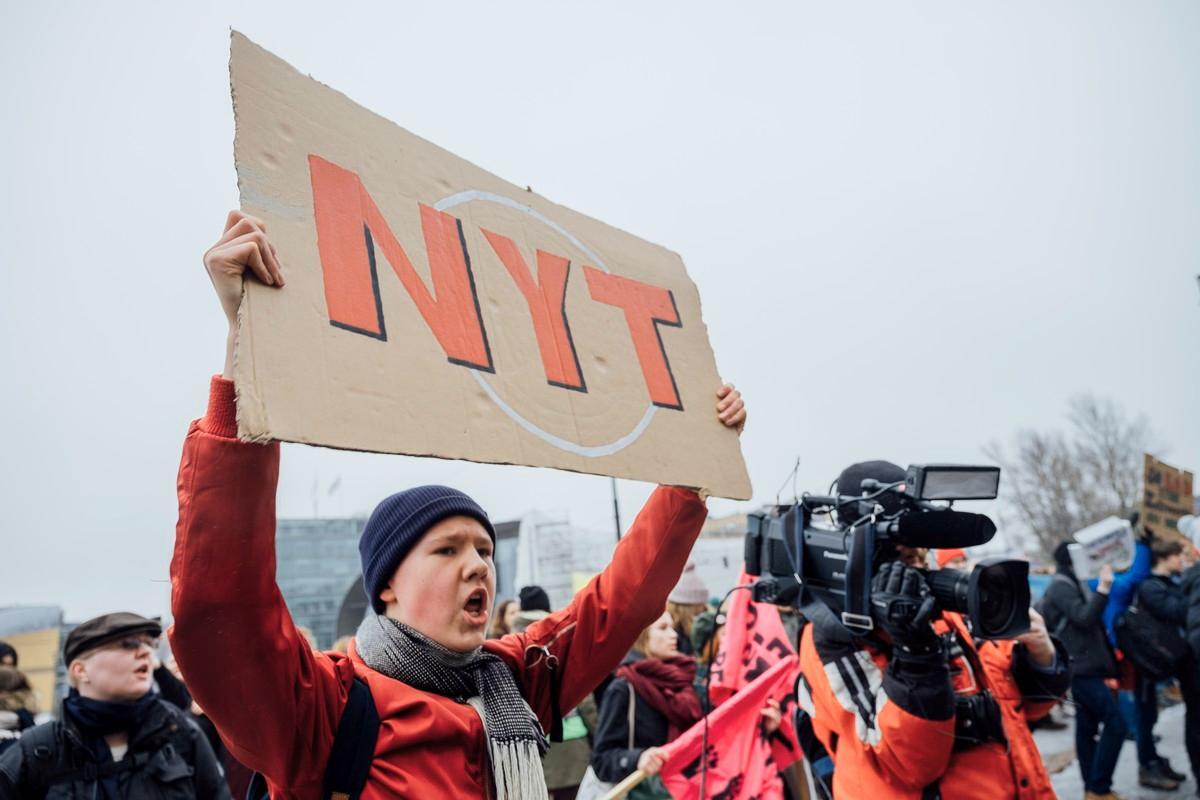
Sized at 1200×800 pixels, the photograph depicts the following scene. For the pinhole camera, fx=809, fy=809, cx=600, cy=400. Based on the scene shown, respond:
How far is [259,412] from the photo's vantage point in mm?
1271

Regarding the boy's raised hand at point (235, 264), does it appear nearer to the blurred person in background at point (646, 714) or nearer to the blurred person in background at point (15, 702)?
the blurred person in background at point (646, 714)

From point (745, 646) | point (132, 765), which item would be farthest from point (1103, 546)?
point (132, 765)

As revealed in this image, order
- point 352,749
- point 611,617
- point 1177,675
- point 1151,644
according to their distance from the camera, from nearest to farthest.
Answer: point 352,749 → point 611,617 → point 1177,675 → point 1151,644

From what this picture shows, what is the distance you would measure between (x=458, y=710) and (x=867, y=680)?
5.10 feet

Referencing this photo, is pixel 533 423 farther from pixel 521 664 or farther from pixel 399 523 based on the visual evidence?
pixel 521 664

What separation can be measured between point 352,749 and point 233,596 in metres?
0.43

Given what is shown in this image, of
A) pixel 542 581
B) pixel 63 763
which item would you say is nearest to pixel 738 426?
pixel 63 763

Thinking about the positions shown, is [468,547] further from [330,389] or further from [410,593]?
[330,389]

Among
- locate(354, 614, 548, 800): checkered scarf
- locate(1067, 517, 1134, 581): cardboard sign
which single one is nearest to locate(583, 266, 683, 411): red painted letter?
locate(354, 614, 548, 800): checkered scarf

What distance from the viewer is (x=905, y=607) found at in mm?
2334

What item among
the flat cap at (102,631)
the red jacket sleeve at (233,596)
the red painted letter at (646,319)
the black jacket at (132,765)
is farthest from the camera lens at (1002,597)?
the flat cap at (102,631)

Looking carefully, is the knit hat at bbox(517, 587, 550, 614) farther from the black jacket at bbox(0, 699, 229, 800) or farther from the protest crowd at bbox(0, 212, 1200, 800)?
the black jacket at bbox(0, 699, 229, 800)

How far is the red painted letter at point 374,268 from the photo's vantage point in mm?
1522

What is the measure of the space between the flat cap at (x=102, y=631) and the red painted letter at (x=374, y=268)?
105 inches
